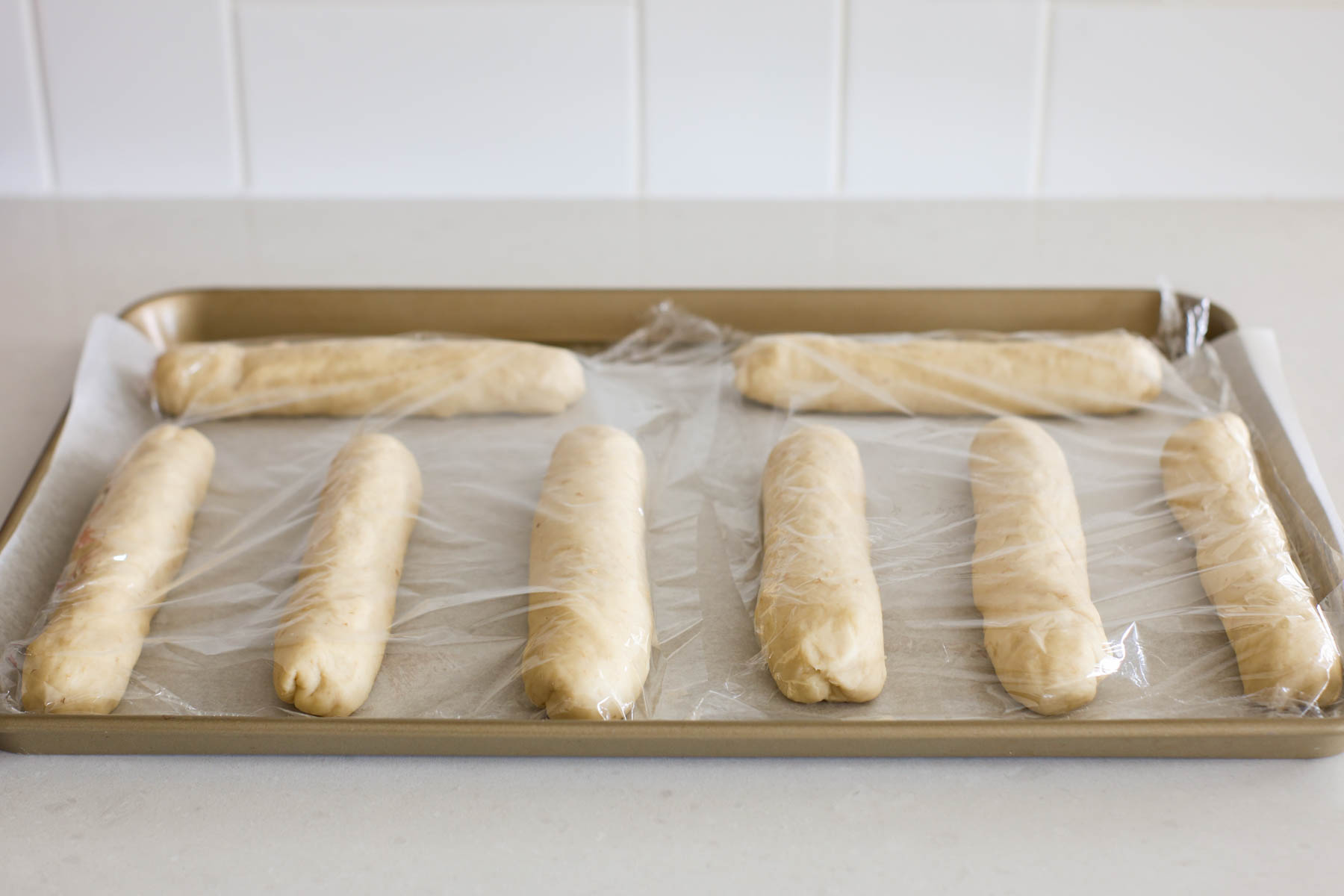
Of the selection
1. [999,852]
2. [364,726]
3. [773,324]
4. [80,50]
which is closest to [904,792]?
[999,852]

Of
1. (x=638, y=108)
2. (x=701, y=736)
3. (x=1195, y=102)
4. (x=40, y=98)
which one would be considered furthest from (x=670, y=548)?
(x=40, y=98)

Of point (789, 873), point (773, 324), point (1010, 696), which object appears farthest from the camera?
point (773, 324)

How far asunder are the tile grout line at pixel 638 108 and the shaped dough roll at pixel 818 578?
2.91ft

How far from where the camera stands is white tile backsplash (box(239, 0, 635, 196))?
1806 millimetres

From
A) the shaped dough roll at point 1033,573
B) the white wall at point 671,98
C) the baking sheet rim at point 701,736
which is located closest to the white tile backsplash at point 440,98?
the white wall at point 671,98

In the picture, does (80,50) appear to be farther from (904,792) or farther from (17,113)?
(904,792)

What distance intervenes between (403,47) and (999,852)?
1.53 metres

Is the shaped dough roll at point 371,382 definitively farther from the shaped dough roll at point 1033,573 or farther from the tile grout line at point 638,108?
the tile grout line at point 638,108

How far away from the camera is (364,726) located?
81 centimetres

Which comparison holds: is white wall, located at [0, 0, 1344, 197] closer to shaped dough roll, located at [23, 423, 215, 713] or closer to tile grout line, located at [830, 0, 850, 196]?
tile grout line, located at [830, 0, 850, 196]

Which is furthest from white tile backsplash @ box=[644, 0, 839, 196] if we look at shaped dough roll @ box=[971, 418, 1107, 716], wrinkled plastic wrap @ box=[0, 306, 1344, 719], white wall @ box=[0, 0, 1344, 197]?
shaped dough roll @ box=[971, 418, 1107, 716]

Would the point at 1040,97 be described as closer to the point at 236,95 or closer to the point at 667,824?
the point at 236,95

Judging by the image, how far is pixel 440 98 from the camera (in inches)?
72.6

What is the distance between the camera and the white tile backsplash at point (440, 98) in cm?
181
